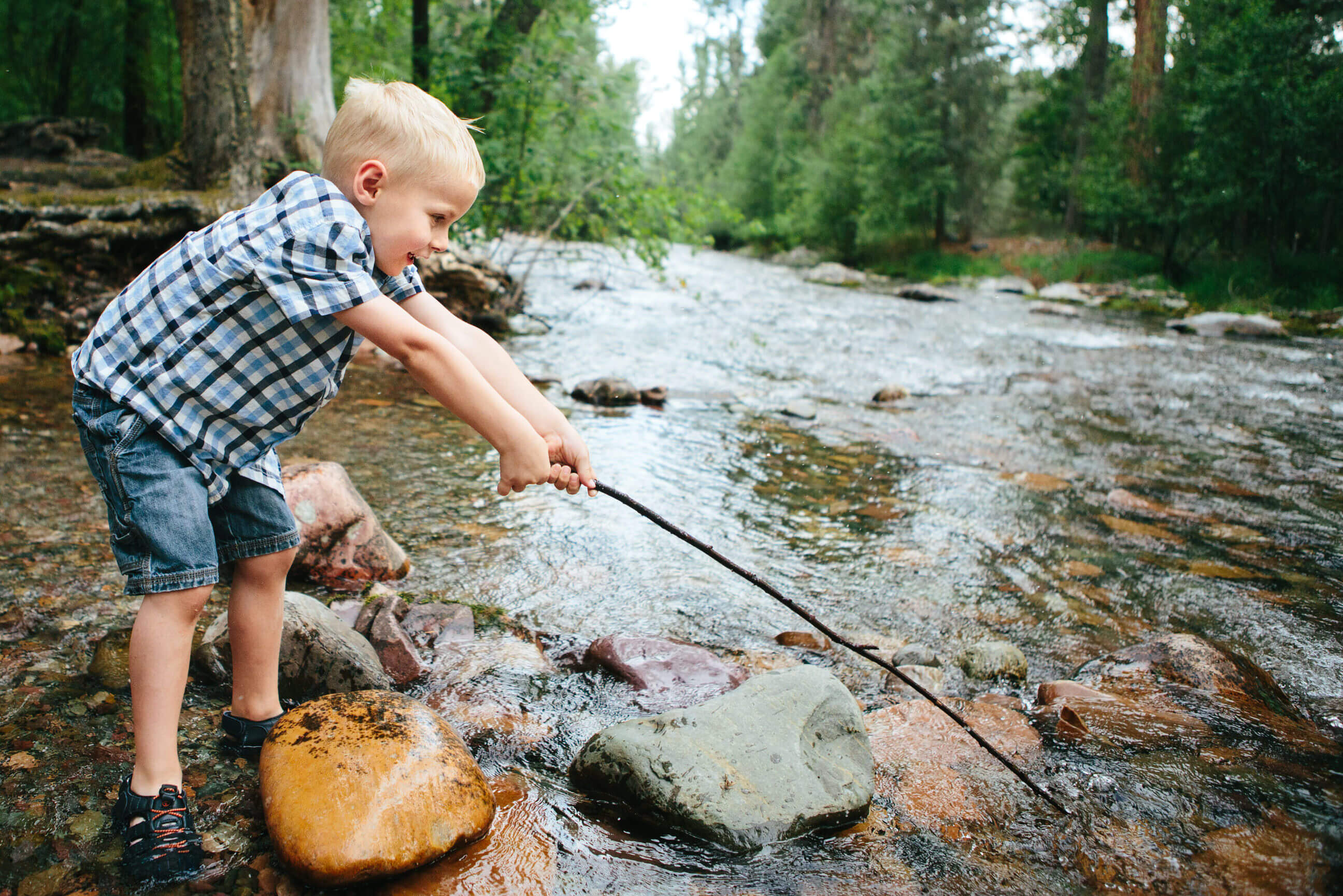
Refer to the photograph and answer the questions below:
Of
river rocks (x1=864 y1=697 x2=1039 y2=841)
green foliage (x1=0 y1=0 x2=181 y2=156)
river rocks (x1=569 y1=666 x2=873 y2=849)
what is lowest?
river rocks (x1=864 y1=697 x2=1039 y2=841)

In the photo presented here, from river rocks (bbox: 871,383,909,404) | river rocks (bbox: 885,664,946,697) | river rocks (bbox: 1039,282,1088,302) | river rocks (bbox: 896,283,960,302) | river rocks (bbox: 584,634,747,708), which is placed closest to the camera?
river rocks (bbox: 584,634,747,708)

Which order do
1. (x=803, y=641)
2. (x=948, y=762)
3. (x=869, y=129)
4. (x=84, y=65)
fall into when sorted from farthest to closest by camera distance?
(x=869, y=129) → (x=84, y=65) → (x=803, y=641) → (x=948, y=762)

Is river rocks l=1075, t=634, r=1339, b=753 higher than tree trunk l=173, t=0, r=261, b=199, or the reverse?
tree trunk l=173, t=0, r=261, b=199

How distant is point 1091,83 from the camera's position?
2555 centimetres

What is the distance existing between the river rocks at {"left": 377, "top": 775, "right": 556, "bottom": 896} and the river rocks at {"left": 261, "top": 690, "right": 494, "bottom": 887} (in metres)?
0.03

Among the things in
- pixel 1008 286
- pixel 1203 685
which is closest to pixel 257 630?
pixel 1203 685

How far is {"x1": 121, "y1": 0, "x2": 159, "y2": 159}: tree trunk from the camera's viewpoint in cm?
A: 1329

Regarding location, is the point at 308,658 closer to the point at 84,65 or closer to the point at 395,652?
the point at 395,652

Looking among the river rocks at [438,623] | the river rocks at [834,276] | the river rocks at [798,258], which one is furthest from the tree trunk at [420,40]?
the river rocks at [798,258]

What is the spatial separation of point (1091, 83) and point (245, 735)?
→ 29.6m

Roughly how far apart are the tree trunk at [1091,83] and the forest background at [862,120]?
9 centimetres

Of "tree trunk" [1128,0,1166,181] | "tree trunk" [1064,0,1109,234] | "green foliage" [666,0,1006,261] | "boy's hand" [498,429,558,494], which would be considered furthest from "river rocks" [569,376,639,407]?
"tree trunk" [1064,0,1109,234]

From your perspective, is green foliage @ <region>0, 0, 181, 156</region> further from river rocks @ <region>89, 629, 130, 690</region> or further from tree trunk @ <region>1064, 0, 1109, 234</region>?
tree trunk @ <region>1064, 0, 1109, 234</region>

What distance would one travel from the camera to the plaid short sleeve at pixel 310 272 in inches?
62.1
